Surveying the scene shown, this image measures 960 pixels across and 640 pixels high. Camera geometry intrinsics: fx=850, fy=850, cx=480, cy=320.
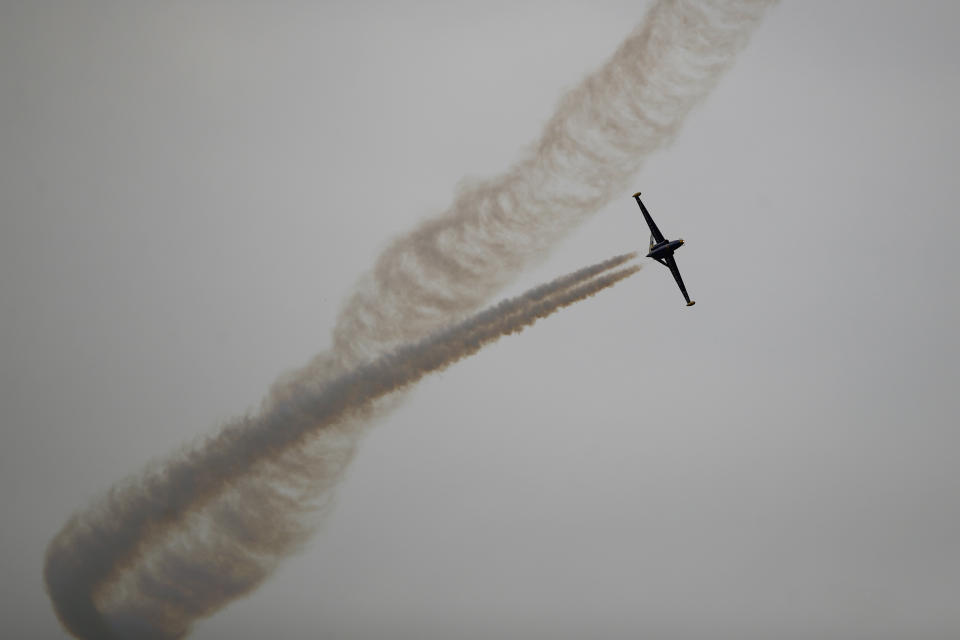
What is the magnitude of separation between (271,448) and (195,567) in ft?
34.8

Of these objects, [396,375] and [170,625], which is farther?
[170,625]

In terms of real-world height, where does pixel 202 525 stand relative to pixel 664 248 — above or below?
below

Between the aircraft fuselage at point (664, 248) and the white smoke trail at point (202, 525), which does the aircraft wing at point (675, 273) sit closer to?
the aircraft fuselage at point (664, 248)

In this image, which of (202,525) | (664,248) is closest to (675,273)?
(664,248)

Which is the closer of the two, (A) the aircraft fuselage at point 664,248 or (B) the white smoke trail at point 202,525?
(A) the aircraft fuselage at point 664,248

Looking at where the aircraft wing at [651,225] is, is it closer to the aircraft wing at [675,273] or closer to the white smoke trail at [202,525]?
the aircraft wing at [675,273]

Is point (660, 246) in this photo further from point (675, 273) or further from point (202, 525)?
Answer: point (202, 525)

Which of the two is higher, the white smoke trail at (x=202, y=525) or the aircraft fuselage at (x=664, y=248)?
the aircraft fuselage at (x=664, y=248)

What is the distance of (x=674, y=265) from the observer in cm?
5144

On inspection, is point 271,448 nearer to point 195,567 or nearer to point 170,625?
point 195,567

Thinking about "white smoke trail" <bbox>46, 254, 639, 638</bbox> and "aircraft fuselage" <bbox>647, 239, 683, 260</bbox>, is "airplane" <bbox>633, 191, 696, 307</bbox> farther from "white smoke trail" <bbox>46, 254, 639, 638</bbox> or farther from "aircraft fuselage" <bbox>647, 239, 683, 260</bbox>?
"white smoke trail" <bbox>46, 254, 639, 638</bbox>

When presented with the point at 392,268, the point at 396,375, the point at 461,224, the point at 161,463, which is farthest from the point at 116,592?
the point at 461,224

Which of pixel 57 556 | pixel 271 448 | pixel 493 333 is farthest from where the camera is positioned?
pixel 57 556

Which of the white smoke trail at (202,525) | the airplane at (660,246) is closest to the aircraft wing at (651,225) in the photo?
the airplane at (660,246)
